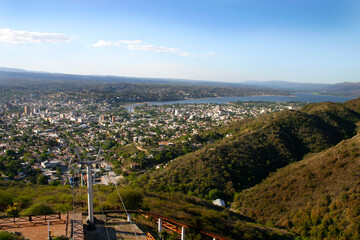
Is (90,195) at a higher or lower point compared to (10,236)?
higher

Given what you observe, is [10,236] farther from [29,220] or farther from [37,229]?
[29,220]

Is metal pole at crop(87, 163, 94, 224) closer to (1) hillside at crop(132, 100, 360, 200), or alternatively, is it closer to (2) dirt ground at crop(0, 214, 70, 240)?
(2) dirt ground at crop(0, 214, 70, 240)

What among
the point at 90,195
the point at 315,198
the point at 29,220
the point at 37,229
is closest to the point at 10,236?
the point at 37,229

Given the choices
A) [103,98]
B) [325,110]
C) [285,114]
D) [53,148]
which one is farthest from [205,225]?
[103,98]

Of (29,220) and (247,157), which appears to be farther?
(247,157)

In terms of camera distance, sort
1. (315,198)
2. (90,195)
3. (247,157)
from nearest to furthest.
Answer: (90,195), (315,198), (247,157)

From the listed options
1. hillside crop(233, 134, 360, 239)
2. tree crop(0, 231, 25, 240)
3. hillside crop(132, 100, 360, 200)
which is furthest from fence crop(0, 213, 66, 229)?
hillside crop(132, 100, 360, 200)

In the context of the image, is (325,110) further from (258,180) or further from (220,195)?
(220,195)
